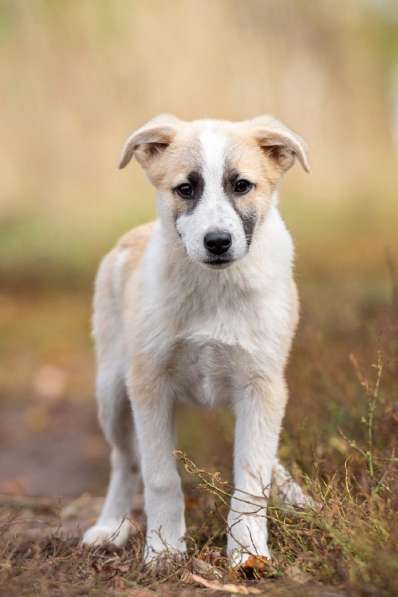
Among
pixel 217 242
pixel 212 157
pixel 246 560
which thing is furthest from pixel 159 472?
pixel 212 157

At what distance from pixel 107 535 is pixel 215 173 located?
1.90 metres

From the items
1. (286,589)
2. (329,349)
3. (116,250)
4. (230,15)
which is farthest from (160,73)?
(286,589)

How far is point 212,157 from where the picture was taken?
12.9 feet

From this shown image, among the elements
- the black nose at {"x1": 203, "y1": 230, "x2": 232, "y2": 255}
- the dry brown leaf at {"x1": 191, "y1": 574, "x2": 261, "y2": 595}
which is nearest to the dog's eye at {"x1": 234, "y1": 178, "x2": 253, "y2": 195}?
the black nose at {"x1": 203, "y1": 230, "x2": 232, "y2": 255}

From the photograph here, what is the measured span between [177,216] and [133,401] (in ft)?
2.80

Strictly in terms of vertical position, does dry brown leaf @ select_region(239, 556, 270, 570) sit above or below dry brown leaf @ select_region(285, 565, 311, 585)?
below

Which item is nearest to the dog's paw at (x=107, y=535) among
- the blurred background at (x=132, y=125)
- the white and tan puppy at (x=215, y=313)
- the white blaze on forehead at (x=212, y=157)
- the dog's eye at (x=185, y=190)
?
the white and tan puppy at (x=215, y=313)

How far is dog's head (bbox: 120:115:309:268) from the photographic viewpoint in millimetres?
3805

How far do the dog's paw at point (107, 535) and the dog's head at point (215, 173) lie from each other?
1488 mm

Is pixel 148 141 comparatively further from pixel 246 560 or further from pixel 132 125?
pixel 132 125

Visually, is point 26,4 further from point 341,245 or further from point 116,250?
point 116,250

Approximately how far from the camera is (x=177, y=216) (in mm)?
4051

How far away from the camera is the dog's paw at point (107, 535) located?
14.6 feet

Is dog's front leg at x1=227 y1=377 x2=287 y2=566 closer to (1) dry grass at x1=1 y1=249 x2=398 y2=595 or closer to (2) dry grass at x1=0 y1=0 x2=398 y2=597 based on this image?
(1) dry grass at x1=1 y1=249 x2=398 y2=595
